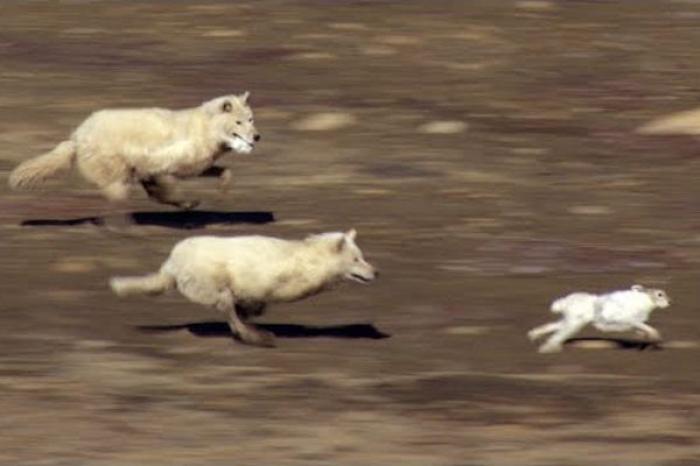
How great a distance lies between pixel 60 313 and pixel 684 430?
4530 millimetres

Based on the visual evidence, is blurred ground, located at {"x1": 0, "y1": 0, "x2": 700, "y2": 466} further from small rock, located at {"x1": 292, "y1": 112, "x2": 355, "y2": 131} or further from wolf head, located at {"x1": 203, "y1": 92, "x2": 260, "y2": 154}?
wolf head, located at {"x1": 203, "y1": 92, "x2": 260, "y2": 154}

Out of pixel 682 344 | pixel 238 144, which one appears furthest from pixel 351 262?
pixel 238 144

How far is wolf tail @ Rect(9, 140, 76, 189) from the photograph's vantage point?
1923cm

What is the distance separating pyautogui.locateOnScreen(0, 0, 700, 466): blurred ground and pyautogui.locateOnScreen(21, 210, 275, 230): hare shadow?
7 cm

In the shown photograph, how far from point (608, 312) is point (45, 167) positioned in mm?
5346

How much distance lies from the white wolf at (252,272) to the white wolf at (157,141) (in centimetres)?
307

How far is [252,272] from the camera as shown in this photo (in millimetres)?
15641

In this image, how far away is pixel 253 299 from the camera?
15.8 meters

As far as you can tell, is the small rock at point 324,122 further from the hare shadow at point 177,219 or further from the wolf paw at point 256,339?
the wolf paw at point 256,339

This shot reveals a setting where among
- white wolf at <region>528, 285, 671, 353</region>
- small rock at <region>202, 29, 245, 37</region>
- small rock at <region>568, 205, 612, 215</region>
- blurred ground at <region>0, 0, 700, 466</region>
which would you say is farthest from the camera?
small rock at <region>202, 29, 245, 37</region>

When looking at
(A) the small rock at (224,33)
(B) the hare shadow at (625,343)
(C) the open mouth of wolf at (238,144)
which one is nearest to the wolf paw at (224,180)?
(C) the open mouth of wolf at (238,144)

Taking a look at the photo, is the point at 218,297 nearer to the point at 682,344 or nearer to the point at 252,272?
the point at 252,272

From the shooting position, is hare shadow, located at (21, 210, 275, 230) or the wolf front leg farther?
hare shadow, located at (21, 210, 275, 230)

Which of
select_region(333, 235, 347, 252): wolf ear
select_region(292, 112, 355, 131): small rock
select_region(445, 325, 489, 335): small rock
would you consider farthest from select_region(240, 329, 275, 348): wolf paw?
select_region(292, 112, 355, 131): small rock
